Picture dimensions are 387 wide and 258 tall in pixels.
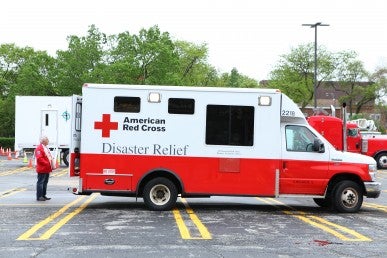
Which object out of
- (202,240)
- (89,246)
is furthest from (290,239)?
(89,246)

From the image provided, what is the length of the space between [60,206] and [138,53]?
113 ft

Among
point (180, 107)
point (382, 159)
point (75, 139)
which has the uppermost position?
point (180, 107)

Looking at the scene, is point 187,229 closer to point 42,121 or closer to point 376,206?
point 376,206

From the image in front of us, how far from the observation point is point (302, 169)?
11789 millimetres

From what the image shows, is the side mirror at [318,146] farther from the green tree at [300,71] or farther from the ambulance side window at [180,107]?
the green tree at [300,71]

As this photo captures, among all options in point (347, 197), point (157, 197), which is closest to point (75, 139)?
point (157, 197)

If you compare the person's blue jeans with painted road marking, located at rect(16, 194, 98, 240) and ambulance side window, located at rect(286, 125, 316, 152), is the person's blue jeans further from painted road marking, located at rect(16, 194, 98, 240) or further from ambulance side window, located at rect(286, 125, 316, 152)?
ambulance side window, located at rect(286, 125, 316, 152)

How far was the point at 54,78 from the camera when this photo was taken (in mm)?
50500

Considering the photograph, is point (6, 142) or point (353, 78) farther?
point (353, 78)

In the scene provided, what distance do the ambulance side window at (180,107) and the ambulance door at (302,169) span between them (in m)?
2.08

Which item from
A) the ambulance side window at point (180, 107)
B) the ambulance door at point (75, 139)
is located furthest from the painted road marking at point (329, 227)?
the ambulance door at point (75, 139)

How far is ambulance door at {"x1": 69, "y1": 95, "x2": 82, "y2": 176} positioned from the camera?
1172 cm

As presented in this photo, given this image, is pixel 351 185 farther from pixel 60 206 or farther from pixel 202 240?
pixel 60 206

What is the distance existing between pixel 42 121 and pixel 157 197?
16.9 metres
